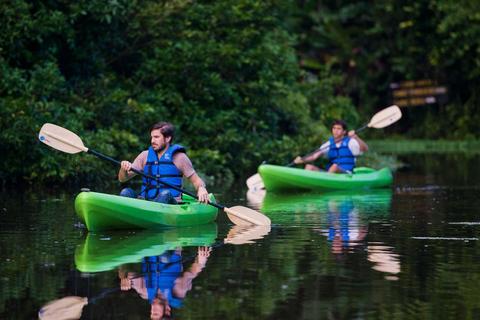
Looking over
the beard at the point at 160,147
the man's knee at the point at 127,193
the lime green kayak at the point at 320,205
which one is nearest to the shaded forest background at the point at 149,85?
the lime green kayak at the point at 320,205

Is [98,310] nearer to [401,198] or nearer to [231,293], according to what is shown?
[231,293]

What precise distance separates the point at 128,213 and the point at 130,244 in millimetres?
887

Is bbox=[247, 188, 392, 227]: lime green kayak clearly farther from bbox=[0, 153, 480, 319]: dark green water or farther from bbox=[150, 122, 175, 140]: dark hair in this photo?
bbox=[150, 122, 175, 140]: dark hair

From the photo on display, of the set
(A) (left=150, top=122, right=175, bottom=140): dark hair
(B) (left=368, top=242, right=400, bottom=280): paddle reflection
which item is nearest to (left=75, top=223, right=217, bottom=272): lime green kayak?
(A) (left=150, top=122, right=175, bottom=140): dark hair

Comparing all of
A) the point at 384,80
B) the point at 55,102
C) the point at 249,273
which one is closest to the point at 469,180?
the point at 55,102

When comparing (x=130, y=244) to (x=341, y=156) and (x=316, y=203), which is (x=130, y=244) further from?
(x=341, y=156)

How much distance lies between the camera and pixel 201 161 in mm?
18328

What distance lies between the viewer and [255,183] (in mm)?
16312

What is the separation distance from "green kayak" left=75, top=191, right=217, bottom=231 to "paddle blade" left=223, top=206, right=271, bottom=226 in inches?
14.0

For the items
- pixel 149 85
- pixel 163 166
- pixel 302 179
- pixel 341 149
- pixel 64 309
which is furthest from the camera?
pixel 149 85

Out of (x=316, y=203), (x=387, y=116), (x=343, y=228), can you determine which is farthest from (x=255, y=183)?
(x=343, y=228)

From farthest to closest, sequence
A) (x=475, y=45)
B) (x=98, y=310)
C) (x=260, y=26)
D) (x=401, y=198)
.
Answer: (x=475, y=45) → (x=260, y=26) → (x=401, y=198) → (x=98, y=310)

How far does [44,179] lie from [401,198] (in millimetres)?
6200

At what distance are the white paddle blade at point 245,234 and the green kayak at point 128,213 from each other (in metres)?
0.52
